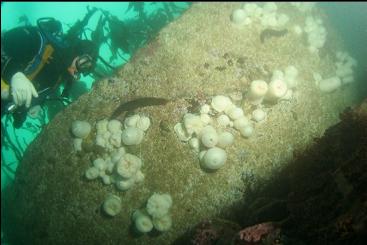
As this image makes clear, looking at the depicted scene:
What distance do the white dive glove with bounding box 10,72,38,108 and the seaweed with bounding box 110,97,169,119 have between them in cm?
132

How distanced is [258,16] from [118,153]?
3963mm

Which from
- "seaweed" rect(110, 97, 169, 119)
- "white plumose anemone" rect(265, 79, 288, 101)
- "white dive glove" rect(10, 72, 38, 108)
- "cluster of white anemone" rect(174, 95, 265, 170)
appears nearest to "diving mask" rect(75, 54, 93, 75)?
"white dive glove" rect(10, 72, 38, 108)

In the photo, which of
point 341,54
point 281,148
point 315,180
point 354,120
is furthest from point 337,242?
point 341,54

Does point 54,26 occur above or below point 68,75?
above

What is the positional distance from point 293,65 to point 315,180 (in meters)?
2.93

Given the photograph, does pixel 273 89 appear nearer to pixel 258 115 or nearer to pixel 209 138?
pixel 258 115

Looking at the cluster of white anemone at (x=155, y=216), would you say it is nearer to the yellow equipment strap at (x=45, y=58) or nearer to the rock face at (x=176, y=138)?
the rock face at (x=176, y=138)

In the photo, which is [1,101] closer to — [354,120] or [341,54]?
[354,120]

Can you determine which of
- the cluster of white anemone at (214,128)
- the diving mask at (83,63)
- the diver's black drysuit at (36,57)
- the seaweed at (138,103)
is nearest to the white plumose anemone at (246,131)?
the cluster of white anemone at (214,128)

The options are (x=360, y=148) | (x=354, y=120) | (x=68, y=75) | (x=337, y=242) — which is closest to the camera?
(x=337, y=242)

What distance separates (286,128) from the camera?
5195 millimetres

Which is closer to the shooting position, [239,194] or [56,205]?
[239,194]

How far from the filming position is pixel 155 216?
4.59 metres

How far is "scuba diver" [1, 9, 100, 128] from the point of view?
16.2 feet
